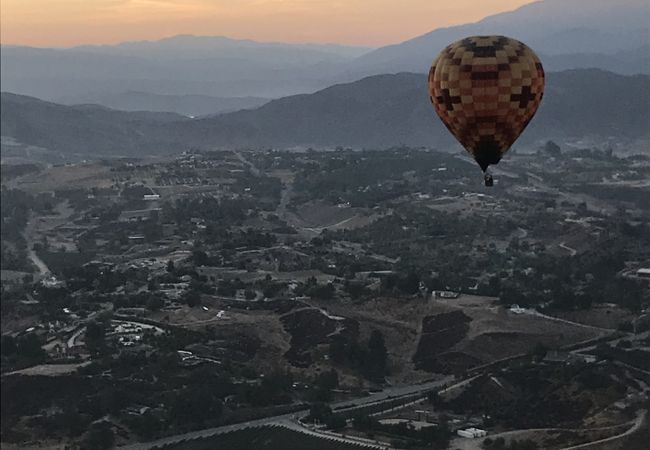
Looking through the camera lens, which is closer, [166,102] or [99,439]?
[99,439]

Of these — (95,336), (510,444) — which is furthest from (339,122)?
(510,444)

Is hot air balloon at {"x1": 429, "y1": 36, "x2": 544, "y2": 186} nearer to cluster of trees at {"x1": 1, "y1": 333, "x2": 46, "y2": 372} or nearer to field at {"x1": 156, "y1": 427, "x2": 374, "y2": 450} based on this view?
field at {"x1": 156, "y1": 427, "x2": 374, "y2": 450}

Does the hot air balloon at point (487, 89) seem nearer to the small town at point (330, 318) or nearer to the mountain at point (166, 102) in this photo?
the small town at point (330, 318)

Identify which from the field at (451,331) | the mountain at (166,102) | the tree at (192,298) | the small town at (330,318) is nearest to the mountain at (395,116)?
the small town at (330,318)

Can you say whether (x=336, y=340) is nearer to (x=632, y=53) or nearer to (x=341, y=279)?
(x=341, y=279)

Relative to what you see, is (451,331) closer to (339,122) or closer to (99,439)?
(99,439)


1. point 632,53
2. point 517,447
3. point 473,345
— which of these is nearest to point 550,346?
point 473,345
